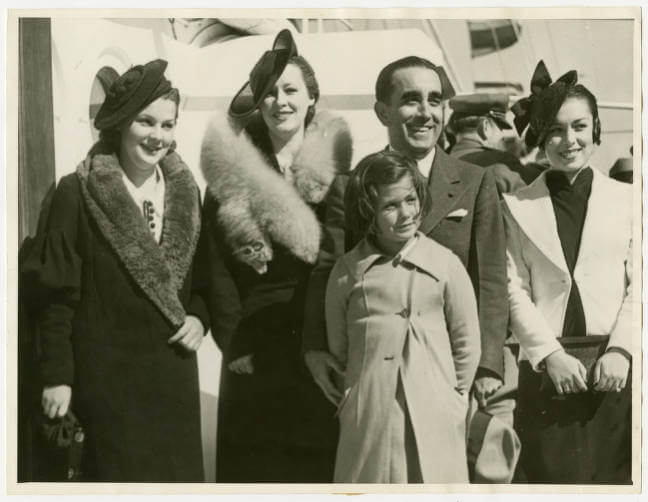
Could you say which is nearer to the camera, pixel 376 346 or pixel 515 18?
pixel 376 346

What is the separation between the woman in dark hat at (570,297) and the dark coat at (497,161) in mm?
53

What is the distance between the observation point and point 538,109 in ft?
11.5

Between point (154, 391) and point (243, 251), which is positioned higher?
point (243, 251)

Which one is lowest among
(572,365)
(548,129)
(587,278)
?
(572,365)

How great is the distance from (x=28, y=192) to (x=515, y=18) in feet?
6.67

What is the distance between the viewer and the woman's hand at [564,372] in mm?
3436

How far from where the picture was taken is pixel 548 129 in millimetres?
3498

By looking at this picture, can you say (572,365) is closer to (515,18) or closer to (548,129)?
(548,129)

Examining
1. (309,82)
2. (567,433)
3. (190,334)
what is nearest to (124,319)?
(190,334)

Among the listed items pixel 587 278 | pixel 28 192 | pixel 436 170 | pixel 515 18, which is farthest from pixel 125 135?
pixel 587 278

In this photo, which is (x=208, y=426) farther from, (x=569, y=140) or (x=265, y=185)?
(x=569, y=140)

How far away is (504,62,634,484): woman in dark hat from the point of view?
3.44 m

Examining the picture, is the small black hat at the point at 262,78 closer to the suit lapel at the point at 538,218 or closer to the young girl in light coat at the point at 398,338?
the young girl in light coat at the point at 398,338

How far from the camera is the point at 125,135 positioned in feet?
11.3
